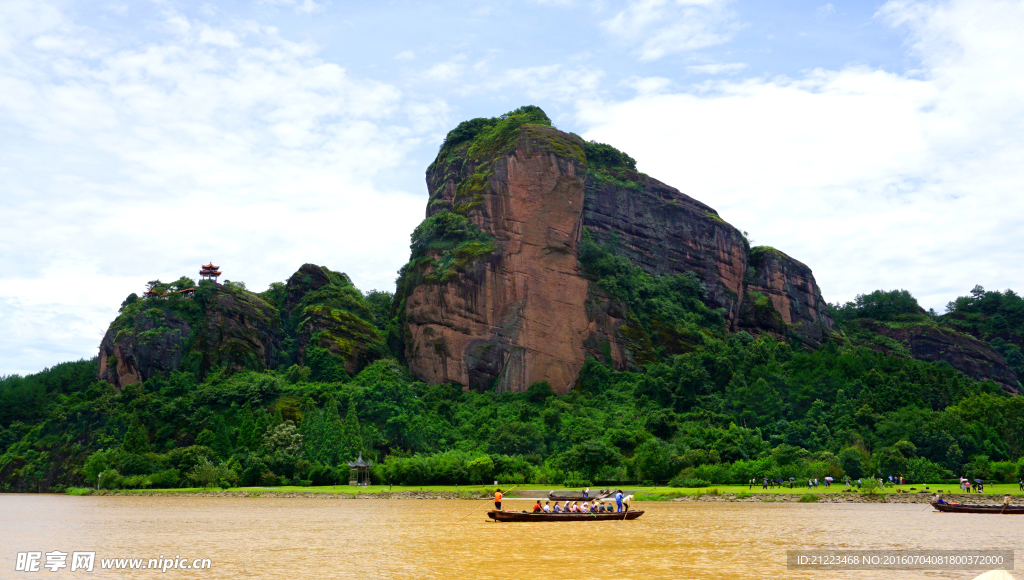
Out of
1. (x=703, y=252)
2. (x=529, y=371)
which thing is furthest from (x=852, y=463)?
(x=703, y=252)

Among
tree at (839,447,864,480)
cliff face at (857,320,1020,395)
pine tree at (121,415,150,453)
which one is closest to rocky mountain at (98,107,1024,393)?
cliff face at (857,320,1020,395)

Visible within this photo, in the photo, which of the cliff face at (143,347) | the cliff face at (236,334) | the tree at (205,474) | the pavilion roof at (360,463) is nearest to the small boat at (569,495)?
the pavilion roof at (360,463)

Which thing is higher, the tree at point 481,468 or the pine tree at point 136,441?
the pine tree at point 136,441

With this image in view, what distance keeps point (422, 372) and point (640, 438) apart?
27.8 meters

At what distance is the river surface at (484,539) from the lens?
70.9 ft

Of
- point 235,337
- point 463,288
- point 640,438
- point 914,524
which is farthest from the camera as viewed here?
point 235,337

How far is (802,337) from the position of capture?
95.9m

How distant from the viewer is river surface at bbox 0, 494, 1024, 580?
2162 cm

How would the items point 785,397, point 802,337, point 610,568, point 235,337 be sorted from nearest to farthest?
point 610,568 → point 785,397 → point 235,337 → point 802,337

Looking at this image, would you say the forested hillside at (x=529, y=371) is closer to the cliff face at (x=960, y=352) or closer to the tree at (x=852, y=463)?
the tree at (x=852, y=463)

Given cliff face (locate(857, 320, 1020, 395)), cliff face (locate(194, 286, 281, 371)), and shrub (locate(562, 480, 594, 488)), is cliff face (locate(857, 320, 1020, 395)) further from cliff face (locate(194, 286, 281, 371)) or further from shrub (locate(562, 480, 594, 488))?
cliff face (locate(194, 286, 281, 371))

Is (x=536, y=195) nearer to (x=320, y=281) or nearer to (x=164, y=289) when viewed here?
(x=320, y=281)

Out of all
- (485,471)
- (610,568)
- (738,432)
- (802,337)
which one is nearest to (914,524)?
(610,568)

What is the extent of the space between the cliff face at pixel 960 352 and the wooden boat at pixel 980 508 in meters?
69.7
